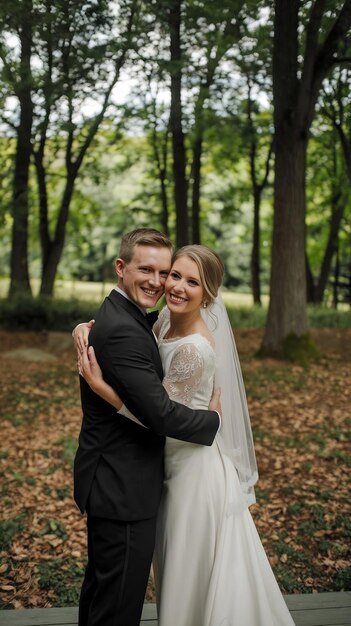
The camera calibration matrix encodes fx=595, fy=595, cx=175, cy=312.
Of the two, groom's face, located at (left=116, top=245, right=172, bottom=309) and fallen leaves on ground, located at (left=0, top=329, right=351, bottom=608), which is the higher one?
groom's face, located at (left=116, top=245, right=172, bottom=309)

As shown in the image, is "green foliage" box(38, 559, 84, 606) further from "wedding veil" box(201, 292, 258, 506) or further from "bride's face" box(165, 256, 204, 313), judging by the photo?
"bride's face" box(165, 256, 204, 313)

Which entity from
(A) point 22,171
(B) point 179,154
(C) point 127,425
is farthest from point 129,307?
(A) point 22,171

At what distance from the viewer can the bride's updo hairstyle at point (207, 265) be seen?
9.24ft

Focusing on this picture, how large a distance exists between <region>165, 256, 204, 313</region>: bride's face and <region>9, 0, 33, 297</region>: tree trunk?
486 centimetres

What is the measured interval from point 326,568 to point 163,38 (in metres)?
Answer: 7.46

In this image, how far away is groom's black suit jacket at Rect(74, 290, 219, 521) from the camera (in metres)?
2.49

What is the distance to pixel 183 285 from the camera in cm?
280

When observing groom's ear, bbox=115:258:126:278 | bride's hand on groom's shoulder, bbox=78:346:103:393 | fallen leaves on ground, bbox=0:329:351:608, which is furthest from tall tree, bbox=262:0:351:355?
bride's hand on groom's shoulder, bbox=78:346:103:393

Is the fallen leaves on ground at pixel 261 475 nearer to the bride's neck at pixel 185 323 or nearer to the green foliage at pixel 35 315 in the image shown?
the bride's neck at pixel 185 323

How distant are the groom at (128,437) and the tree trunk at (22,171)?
4.91m

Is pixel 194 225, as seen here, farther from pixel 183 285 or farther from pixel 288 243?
pixel 183 285

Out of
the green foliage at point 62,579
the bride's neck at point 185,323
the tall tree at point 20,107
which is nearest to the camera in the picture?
the bride's neck at point 185,323

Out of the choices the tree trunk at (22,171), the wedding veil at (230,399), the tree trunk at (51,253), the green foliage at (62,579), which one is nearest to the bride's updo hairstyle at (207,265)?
the wedding veil at (230,399)

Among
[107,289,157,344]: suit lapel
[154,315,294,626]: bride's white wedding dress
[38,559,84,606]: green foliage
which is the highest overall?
[107,289,157,344]: suit lapel
